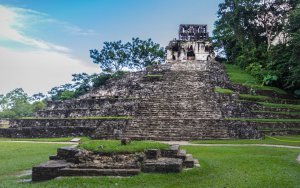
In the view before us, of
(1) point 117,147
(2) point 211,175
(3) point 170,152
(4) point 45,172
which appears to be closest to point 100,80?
(3) point 170,152

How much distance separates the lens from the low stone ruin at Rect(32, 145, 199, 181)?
970cm

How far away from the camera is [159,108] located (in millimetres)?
23234

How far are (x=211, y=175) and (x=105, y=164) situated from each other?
2.85m

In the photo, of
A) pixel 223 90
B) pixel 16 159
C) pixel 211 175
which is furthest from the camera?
pixel 223 90

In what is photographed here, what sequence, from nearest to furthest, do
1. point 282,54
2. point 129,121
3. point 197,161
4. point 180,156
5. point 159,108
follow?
point 180,156
point 197,161
point 129,121
point 159,108
point 282,54

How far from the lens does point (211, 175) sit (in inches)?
389

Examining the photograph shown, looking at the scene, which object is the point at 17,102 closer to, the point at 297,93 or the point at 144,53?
the point at 144,53

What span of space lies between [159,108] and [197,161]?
37.1 feet

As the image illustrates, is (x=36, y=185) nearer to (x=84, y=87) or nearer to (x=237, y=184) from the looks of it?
(x=237, y=184)

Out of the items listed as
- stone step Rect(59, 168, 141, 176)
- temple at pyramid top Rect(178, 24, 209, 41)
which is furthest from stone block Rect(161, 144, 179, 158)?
temple at pyramid top Rect(178, 24, 209, 41)

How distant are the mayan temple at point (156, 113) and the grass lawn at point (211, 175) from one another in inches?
234

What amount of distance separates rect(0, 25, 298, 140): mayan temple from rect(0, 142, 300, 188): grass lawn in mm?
5949

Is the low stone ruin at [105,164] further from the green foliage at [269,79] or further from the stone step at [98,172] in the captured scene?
the green foliage at [269,79]

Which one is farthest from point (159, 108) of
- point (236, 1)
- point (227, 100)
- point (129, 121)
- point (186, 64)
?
point (236, 1)
